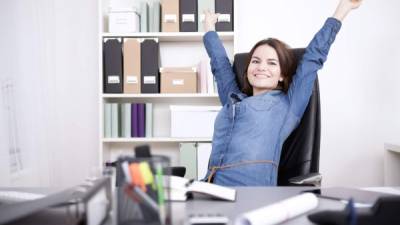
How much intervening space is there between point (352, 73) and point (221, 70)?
1.57 meters

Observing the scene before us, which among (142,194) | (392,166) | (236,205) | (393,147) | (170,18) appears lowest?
(392,166)

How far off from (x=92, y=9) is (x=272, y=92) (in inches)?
74.9

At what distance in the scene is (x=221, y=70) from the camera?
1.89 metres

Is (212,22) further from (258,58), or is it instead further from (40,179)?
(40,179)

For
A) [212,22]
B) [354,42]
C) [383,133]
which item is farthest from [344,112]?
[212,22]

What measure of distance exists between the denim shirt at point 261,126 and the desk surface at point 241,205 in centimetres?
49

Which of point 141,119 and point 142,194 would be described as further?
point 141,119

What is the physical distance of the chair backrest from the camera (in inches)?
60.0

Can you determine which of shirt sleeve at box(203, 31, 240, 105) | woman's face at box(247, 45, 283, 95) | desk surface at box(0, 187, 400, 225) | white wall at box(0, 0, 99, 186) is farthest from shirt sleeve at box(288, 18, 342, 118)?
white wall at box(0, 0, 99, 186)

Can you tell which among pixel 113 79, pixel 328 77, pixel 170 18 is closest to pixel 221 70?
pixel 170 18

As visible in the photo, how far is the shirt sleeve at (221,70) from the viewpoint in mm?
1864

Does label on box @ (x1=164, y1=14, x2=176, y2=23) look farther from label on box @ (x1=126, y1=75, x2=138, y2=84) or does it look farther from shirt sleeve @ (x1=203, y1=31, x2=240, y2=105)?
shirt sleeve @ (x1=203, y1=31, x2=240, y2=105)

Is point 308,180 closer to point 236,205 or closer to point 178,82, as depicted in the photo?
point 236,205

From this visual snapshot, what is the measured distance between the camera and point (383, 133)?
3035 mm
